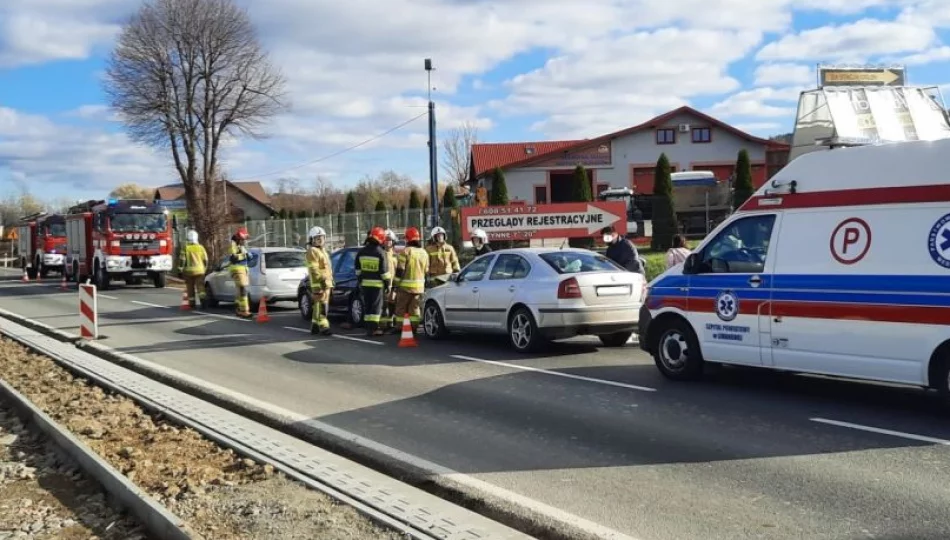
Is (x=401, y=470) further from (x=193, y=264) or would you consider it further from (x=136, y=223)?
(x=136, y=223)

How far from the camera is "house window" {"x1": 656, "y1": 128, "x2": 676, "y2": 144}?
179 ft

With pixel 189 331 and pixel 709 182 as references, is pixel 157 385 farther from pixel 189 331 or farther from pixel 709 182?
pixel 709 182

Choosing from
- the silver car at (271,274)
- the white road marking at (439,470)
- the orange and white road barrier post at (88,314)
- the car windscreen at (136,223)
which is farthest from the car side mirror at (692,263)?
the car windscreen at (136,223)

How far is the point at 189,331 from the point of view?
16641 mm

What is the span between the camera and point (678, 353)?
974 cm

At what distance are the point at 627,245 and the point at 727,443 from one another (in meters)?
7.53

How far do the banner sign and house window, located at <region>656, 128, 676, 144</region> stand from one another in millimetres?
34874

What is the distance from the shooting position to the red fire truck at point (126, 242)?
31.5 metres

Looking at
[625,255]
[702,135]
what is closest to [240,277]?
[625,255]

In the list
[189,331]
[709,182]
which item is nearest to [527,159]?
[709,182]

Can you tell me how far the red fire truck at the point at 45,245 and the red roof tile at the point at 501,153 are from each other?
25.7 metres

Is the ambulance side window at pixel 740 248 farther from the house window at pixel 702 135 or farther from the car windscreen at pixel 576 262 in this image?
the house window at pixel 702 135

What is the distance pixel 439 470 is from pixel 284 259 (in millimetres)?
14729

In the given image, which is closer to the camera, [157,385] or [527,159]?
[157,385]
